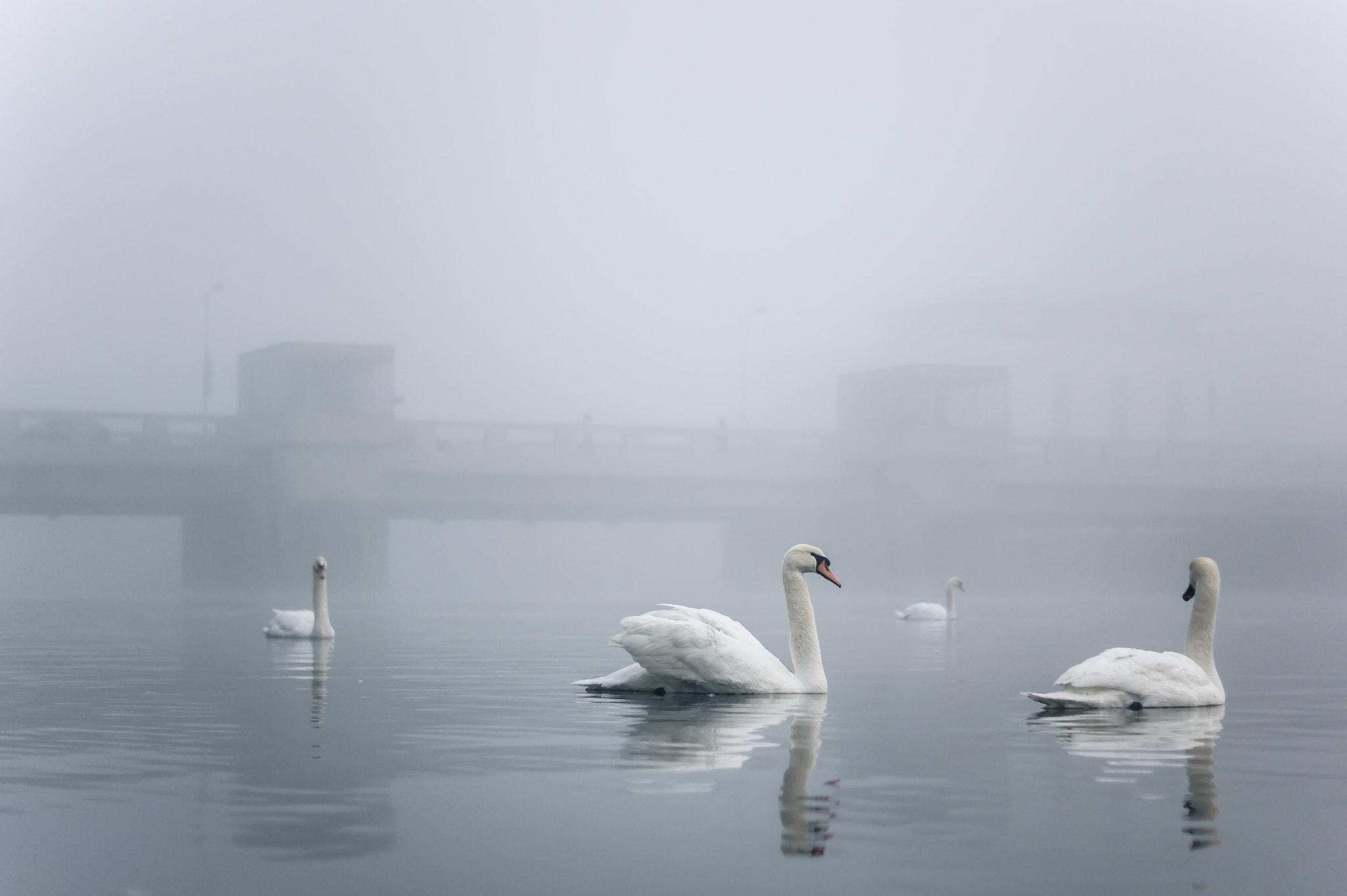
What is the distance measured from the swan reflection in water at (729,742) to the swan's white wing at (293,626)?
41.3 feet

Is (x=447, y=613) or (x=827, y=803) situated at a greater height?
(x=827, y=803)

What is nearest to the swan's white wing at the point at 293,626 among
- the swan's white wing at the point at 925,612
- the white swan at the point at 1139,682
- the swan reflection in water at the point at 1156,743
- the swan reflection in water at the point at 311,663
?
the swan reflection in water at the point at 311,663

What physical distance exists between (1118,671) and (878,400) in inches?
2778

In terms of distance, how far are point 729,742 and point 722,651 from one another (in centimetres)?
328

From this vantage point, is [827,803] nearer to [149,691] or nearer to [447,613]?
[149,691]

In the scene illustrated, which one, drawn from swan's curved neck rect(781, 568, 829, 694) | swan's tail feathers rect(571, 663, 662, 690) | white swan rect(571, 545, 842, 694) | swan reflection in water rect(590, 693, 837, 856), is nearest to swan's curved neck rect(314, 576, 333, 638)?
swan's tail feathers rect(571, 663, 662, 690)

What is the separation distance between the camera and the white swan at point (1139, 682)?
14805mm

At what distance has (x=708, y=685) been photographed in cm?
1577

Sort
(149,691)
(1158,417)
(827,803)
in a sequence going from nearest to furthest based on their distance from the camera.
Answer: (827,803) < (149,691) < (1158,417)

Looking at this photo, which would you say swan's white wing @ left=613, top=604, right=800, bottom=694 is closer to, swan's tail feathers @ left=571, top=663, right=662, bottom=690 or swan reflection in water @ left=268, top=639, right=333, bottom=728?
swan's tail feathers @ left=571, top=663, right=662, bottom=690

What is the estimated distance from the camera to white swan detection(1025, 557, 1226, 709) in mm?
14805

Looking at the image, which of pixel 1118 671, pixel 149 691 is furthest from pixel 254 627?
pixel 1118 671

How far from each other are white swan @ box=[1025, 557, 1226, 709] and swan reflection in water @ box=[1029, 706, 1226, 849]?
0.12m

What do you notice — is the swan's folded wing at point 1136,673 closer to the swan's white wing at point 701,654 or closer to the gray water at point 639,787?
the gray water at point 639,787
